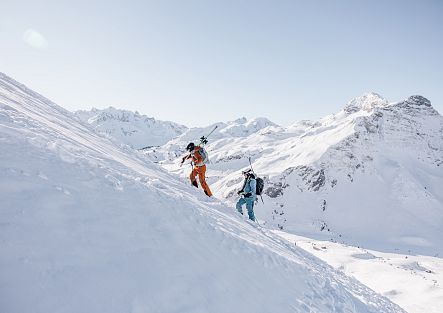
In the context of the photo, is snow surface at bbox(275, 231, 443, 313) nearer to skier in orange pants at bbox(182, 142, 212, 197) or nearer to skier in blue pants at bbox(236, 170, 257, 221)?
skier in blue pants at bbox(236, 170, 257, 221)

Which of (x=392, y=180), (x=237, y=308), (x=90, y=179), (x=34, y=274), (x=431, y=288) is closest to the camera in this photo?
(x=34, y=274)

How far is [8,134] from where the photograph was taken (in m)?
7.55

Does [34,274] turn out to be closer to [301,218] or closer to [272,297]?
[272,297]

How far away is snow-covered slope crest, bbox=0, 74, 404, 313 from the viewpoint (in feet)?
15.1

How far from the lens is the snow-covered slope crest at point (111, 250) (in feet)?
15.1

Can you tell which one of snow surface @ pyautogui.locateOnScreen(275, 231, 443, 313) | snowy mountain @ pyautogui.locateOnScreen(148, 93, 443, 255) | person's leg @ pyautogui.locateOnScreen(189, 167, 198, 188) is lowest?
snow surface @ pyautogui.locateOnScreen(275, 231, 443, 313)

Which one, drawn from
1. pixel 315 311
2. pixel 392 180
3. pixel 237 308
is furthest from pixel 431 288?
pixel 392 180

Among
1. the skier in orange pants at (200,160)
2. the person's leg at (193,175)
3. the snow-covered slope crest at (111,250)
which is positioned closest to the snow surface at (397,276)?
the skier in orange pants at (200,160)

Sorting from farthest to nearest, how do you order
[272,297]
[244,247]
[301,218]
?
[301,218], [244,247], [272,297]

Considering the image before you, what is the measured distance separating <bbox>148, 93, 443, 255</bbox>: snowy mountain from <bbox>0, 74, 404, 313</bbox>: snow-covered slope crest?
1958 inches

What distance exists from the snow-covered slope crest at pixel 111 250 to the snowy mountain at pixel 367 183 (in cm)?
4974

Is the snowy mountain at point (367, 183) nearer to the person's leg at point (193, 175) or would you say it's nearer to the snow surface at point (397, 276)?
the snow surface at point (397, 276)

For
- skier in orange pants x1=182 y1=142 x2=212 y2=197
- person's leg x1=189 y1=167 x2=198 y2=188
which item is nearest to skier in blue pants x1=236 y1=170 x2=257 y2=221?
skier in orange pants x1=182 y1=142 x2=212 y2=197

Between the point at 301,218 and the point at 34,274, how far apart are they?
63659mm
